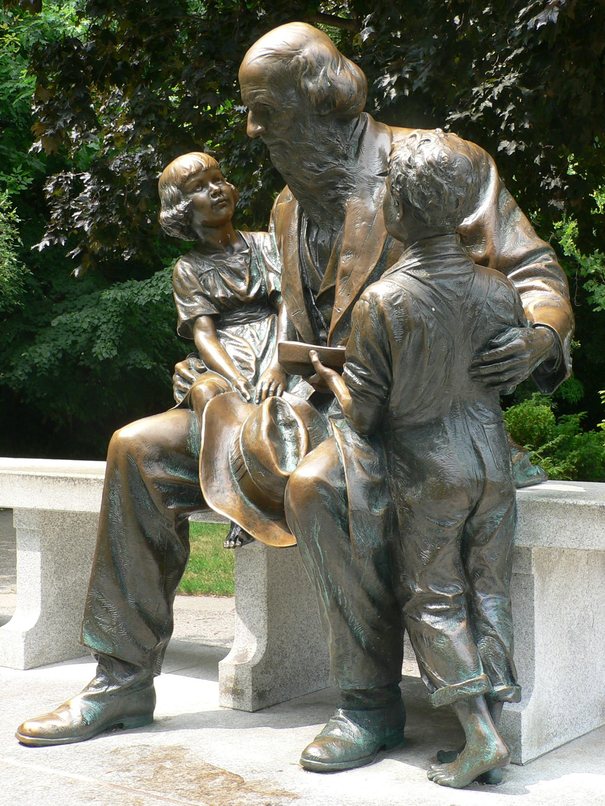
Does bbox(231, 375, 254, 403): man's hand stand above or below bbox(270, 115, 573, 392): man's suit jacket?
below

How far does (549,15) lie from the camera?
581cm

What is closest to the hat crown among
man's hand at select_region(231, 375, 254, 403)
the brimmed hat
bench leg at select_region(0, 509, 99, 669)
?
the brimmed hat

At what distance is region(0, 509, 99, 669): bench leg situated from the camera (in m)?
4.77

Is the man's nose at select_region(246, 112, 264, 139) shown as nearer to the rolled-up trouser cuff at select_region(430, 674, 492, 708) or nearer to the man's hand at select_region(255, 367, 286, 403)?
the man's hand at select_region(255, 367, 286, 403)

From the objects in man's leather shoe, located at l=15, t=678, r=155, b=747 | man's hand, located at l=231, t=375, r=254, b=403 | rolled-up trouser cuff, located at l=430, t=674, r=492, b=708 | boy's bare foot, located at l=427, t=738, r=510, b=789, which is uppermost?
man's hand, located at l=231, t=375, r=254, b=403

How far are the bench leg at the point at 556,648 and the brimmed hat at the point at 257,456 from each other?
2.33 ft

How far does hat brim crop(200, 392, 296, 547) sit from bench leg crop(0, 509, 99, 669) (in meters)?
1.39

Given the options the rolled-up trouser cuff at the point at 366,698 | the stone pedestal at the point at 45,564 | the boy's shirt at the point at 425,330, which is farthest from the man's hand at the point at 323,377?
the stone pedestal at the point at 45,564

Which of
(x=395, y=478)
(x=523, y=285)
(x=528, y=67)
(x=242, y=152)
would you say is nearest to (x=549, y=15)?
(x=528, y=67)

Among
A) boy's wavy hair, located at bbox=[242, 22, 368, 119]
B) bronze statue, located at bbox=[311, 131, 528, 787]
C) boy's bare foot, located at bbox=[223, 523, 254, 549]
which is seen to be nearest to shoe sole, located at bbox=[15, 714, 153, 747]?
boy's bare foot, located at bbox=[223, 523, 254, 549]

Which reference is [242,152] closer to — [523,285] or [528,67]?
[528,67]

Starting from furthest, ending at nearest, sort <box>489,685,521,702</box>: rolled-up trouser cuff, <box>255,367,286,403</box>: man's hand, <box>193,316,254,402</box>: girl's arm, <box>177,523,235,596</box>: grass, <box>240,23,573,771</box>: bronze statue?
<box>177,523,235,596</box>: grass < <box>193,316,254,402</box>: girl's arm < <box>255,367,286,403</box>: man's hand < <box>240,23,573,771</box>: bronze statue < <box>489,685,521,702</box>: rolled-up trouser cuff

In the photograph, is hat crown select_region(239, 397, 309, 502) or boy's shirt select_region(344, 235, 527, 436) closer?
boy's shirt select_region(344, 235, 527, 436)

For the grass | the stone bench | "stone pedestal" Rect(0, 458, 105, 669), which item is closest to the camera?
the stone bench
